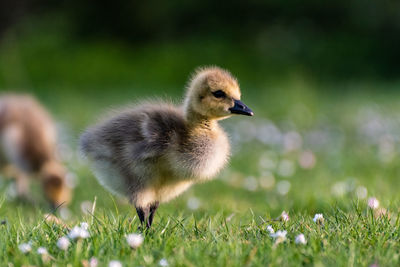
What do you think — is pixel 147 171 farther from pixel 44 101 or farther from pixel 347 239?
pixel 44 101

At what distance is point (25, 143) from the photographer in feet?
19.5

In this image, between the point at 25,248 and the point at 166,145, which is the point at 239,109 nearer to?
the point at 166,145

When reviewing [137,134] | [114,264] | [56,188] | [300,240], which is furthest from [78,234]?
[56,188]

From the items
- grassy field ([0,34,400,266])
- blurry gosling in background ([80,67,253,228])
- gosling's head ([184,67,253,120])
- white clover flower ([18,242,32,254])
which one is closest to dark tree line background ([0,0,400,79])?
grassy field ([0,34,400,266])

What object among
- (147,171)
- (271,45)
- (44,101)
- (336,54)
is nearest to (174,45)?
(271,45)

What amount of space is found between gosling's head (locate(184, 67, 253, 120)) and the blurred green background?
3.07m

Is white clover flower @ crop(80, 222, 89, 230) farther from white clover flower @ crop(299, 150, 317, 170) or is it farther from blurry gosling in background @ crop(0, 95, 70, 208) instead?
white clover flower @ crop(299, 150, 317, 170)

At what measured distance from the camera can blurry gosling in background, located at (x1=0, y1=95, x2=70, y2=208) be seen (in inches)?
231

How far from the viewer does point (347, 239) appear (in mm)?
2732

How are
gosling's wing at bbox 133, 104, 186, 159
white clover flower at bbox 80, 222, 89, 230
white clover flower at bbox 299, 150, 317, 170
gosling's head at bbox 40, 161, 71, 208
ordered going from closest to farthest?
white clover flower at bbox 80, 222, 89, 230
gosling's wing at bbox 133, 104, 186, 159
gosling's head at bbox 40, 161, 71, 208
white clover flower at bbox 299, 150, 317, 170

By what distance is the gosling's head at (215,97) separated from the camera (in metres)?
3.27

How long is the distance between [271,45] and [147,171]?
15.5 m

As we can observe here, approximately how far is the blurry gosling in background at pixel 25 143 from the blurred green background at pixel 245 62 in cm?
39

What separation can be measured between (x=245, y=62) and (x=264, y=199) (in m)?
12.6
